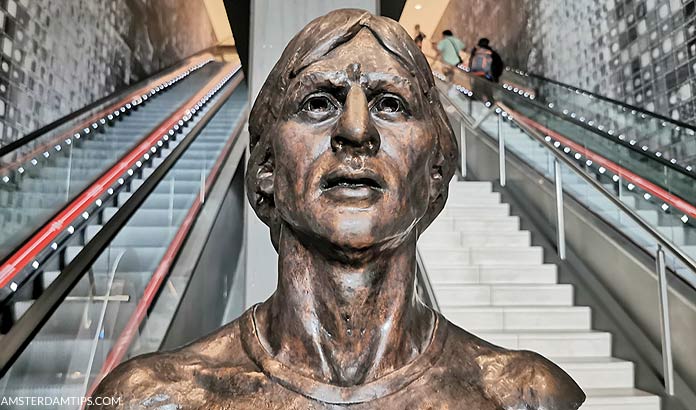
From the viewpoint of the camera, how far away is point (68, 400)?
276cm

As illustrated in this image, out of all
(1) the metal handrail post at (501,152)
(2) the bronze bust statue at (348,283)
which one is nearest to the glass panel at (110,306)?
(2) the bronze bust statue at (348,283)

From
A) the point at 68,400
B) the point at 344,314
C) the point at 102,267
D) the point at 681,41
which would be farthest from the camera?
the point at 681,41

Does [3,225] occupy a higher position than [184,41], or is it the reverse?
[184,41]

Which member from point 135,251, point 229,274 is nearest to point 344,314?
point 135,251

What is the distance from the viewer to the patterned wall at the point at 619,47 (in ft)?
19.9

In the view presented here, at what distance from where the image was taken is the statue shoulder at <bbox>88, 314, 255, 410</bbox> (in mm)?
1195

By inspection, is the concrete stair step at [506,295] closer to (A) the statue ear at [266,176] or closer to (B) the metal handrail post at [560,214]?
(B) the metal handrail post at [560,214]

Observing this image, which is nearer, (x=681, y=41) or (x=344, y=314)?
(x=344, y=314)

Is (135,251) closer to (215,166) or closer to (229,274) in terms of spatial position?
(229,274)

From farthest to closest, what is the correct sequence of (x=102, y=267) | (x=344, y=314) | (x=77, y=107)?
(x=77, y=107) < (x=102, y=267) < (x=344, y=314)

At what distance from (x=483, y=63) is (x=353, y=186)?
378 inches

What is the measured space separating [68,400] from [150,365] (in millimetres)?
1839

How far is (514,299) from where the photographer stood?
14.6 ft

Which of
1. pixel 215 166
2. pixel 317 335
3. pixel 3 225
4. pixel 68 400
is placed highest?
pixel 215 166
